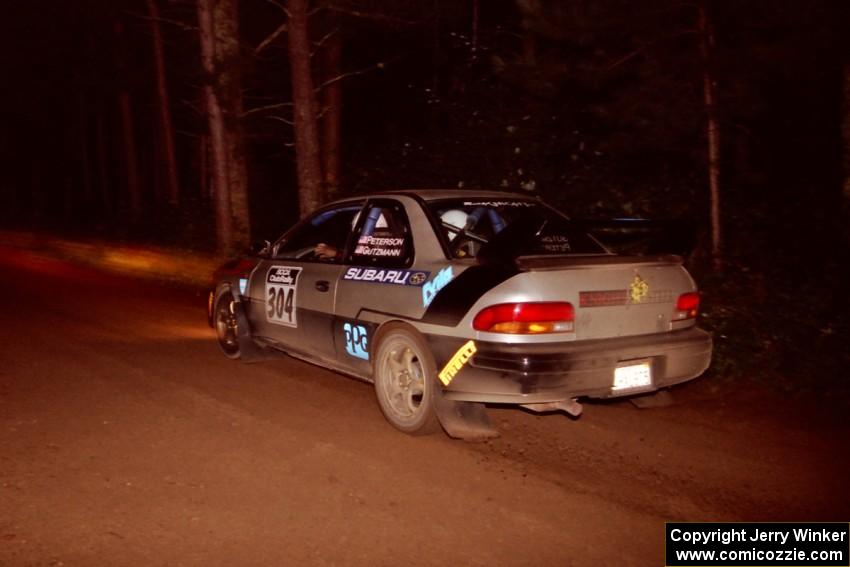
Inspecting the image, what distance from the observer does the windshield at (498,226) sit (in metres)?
5.30

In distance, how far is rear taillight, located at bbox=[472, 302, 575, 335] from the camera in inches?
177

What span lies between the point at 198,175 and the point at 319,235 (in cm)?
2072

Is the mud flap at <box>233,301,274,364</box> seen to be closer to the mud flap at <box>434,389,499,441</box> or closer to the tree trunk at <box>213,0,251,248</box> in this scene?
the mud flap at <box>434,389,499,441</box>

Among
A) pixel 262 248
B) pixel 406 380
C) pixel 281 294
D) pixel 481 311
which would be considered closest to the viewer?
pixel 481 311

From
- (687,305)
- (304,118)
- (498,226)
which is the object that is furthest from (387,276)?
(304,118)

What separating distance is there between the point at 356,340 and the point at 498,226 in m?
1.47

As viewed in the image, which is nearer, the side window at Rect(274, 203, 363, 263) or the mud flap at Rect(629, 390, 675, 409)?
the mud flap at Rect(629, 390, 675, 409)

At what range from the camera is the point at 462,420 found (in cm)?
499

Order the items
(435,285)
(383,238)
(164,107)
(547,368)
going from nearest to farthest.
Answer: (547,368) < (435,285) < (383,238) < (164,107)

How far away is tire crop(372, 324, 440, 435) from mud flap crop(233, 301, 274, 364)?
87.3 inches

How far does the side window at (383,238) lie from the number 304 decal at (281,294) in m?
0.89

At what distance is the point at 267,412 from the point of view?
227 inches

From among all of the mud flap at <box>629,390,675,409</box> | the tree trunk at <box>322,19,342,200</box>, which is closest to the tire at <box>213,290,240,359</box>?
the mud flap at <box>629,390,675,409</box>

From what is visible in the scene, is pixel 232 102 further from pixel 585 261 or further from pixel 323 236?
pixel 585 261
